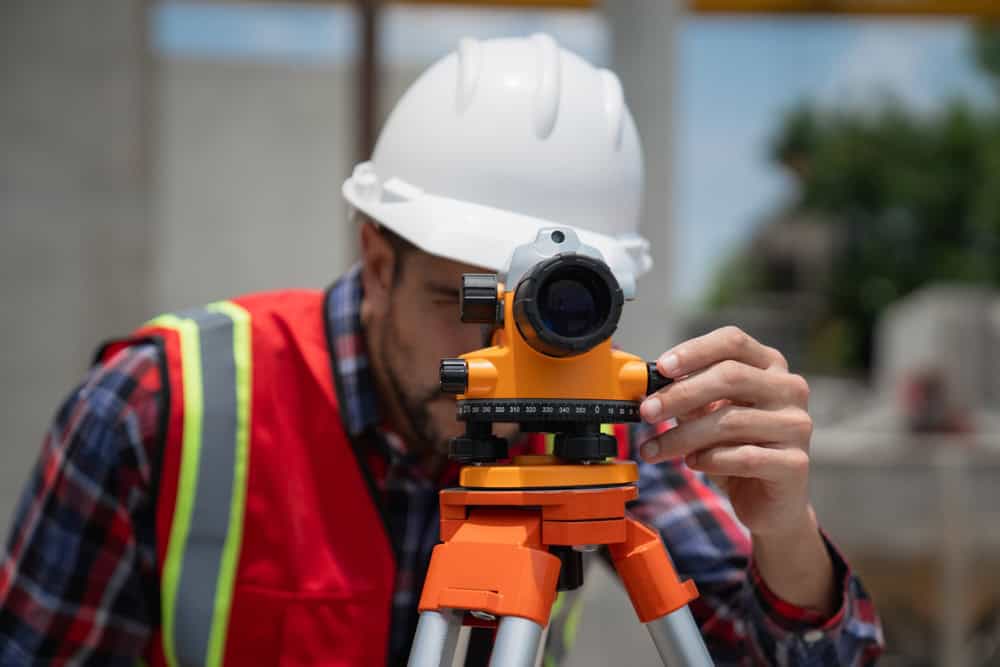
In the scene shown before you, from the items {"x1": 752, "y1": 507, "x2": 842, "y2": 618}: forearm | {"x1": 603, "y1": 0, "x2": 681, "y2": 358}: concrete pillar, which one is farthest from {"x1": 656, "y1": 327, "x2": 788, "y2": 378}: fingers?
{"x1": 603, "y1": 0, "x2": 681, "y2": 358}: concrete pillar

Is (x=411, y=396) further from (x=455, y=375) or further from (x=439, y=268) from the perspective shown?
(x=455, y=375)

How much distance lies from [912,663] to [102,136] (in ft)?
16.1

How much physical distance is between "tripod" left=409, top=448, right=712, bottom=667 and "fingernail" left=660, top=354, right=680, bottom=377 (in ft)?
0.34

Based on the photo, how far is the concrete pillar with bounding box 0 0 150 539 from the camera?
377cm

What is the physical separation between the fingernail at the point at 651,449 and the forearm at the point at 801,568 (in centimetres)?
24

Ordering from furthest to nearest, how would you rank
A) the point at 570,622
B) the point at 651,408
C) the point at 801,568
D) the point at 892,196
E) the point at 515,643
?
the point at 892,196 < the point at 570,622 < the point at 801,568 < the point at 651,408 < the point at 515,643

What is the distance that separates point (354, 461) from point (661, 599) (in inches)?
23.0

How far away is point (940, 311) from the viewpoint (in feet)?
46.0

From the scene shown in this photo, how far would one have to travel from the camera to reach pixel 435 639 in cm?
95

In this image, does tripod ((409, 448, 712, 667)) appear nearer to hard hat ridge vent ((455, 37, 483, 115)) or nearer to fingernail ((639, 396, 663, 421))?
fingernail ((639, 396, 663, 421))

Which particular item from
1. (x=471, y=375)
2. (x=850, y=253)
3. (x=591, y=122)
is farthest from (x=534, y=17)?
(x=850, y=253)

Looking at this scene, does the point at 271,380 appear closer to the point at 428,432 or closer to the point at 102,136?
the point at 428,432

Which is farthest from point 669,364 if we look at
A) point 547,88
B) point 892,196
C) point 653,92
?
point 892,196

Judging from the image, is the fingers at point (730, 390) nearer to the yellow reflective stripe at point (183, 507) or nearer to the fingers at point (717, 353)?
the fingers at point (717, 353)
